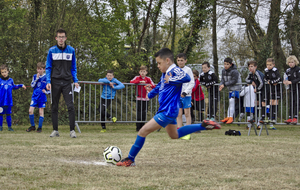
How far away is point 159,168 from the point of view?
3.95m

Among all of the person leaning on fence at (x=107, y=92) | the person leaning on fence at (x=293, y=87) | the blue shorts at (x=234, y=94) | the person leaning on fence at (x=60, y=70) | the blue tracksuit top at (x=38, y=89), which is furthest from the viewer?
the person leaning on fence at (x=107, y=92)

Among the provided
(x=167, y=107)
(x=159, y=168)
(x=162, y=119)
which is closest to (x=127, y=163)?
(x=159, y=168)

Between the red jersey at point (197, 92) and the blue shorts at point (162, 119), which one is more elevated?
the red jersey at point (197, 92)

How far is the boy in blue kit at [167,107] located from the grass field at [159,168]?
0.30 m

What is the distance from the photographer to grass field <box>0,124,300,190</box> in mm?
3072

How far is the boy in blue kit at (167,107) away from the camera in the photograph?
409 cm

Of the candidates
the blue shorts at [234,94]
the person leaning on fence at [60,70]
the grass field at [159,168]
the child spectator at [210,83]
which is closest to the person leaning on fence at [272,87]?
the blue shorts at [234,94]

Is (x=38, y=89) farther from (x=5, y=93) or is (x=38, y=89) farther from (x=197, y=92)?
(x=197, y=92)

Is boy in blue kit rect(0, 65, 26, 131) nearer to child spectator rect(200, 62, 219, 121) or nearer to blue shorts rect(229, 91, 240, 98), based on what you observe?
child spectator rect(200, 62, 219, 121)

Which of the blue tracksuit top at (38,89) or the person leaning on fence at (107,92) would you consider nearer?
the blue tracksuit top at (38,89)

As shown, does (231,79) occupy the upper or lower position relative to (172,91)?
upper

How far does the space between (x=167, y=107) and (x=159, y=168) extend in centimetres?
80

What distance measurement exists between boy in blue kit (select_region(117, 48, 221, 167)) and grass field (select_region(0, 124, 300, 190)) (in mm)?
300

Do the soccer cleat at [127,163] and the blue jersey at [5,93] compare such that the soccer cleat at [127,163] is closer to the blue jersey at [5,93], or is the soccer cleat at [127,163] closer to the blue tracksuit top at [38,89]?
the blue tracksuit top at [38,89]
